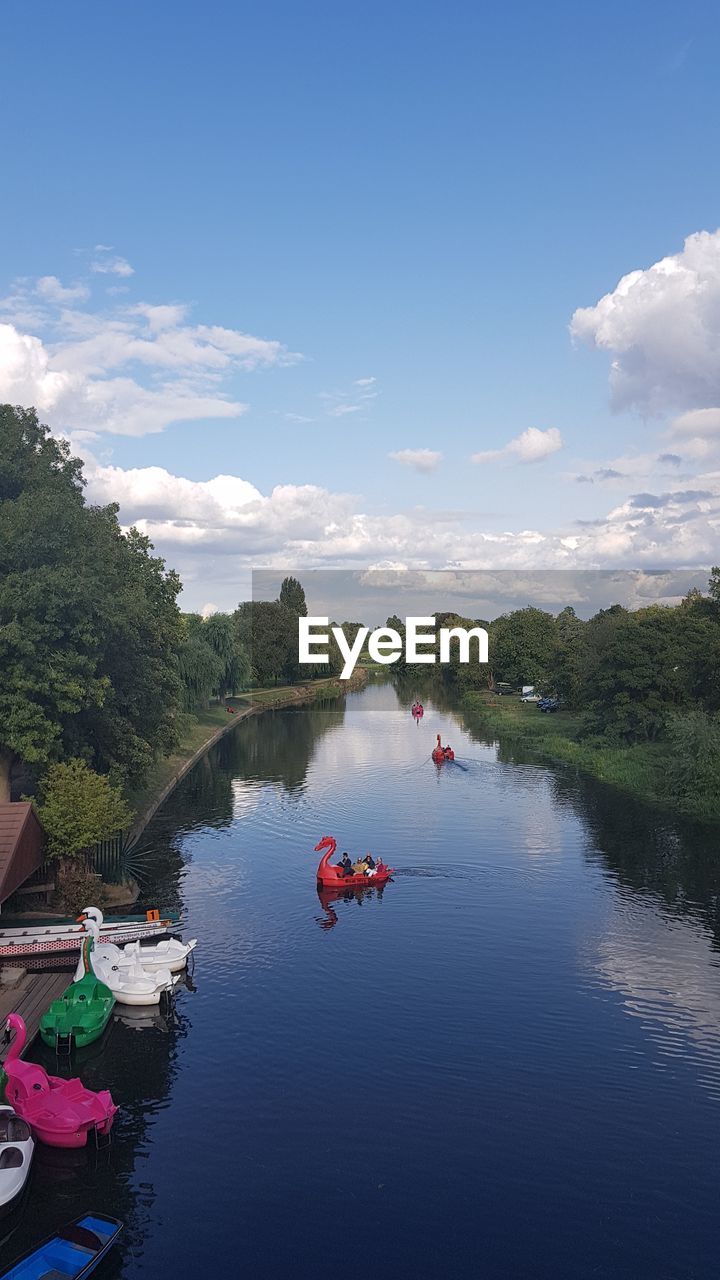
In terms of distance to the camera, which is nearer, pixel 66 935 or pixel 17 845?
pixel 17 845

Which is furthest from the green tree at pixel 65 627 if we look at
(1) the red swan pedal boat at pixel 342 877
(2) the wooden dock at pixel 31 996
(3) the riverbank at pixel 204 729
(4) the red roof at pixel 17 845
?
(1) the red swan pedal boat at pixel 342 877

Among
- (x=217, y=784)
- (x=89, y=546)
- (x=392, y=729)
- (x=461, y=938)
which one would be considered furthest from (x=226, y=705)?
(x=461, y=938)

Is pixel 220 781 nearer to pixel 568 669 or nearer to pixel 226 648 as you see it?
pixel 226 648

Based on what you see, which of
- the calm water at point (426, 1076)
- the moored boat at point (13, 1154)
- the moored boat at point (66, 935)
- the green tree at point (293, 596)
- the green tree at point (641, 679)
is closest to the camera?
the calm water at point (426, 1076)

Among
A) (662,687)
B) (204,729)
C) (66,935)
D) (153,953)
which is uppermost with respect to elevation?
(662,687)

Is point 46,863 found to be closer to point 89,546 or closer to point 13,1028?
point 13,1028

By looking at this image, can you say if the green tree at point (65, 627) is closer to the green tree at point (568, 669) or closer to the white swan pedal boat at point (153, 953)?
the white swan pedal boat at point (153, 953)

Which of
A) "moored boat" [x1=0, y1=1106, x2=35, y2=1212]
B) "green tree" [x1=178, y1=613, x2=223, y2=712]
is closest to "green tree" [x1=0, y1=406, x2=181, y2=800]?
"moored boat" [x1=0, y1=1106, x2=35, y2=1212]

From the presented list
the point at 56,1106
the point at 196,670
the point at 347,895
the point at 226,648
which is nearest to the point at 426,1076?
the point at 56,1106
